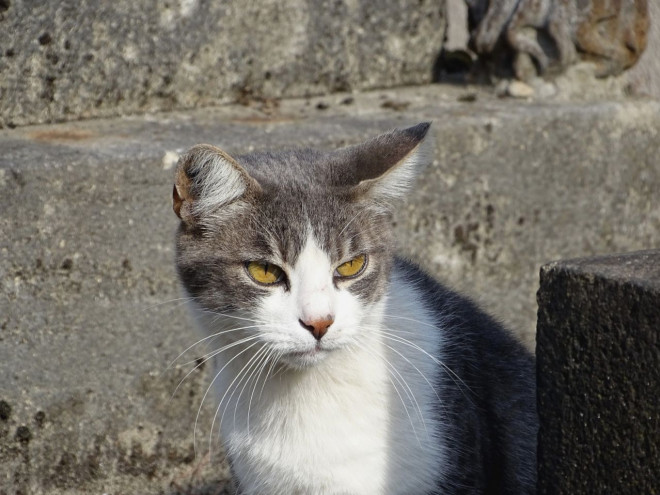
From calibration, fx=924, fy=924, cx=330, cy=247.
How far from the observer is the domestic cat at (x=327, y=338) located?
2.57 metres

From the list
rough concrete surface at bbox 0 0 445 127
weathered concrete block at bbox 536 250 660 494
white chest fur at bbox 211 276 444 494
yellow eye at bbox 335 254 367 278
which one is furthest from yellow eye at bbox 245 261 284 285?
rough concrete surface at bbox 0 0 445 127

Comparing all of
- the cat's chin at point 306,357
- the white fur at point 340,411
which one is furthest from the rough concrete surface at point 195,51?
the cat's chin at point 306,357

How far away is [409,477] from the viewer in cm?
270

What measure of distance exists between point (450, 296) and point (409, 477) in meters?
0.74

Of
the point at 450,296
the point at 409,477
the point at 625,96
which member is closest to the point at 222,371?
the point at 409,477

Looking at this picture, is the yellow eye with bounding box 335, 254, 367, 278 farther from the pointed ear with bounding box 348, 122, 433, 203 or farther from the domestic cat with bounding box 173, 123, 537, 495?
the pointed ear with bounding box 348, 122, 433, 203

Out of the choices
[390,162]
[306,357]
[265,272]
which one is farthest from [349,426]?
[390,162]

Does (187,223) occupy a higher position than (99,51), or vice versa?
(99,51)

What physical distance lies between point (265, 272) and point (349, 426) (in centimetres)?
51

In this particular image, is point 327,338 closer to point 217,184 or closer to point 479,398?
point 217,184

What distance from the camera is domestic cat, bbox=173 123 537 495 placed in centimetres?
257

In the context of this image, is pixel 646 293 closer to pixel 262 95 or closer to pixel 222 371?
pixel 222 371

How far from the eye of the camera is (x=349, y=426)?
8.79 ft

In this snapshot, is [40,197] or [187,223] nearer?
[187,223]
